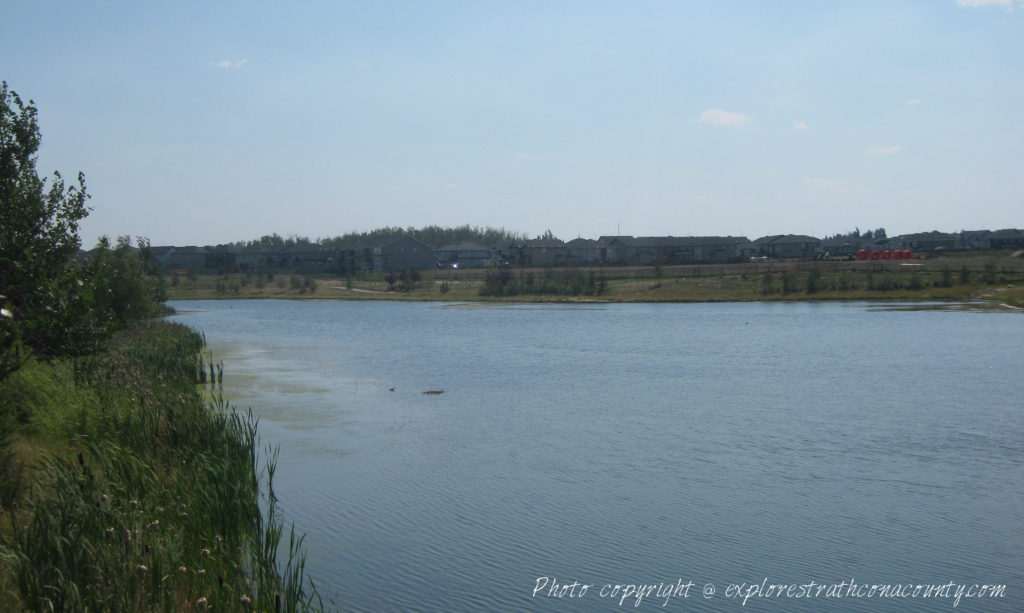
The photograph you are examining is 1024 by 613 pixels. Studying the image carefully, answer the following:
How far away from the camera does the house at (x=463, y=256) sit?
132500mm

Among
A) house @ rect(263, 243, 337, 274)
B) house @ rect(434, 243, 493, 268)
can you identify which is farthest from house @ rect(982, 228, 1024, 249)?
house @ rect(263, 243, 337, 274)

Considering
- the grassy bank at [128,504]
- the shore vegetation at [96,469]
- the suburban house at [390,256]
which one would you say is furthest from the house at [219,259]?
the grassy bank at [128,504]

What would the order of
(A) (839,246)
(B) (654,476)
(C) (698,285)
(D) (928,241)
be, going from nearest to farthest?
(B) (654,476) → (C) (698,285) → (D) (928,241) → (A) (839,246)

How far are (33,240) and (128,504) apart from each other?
7.33 metres

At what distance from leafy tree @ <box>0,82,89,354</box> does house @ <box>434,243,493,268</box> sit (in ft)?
377

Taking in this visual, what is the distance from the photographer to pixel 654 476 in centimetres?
1627

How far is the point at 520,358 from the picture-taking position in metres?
35.3

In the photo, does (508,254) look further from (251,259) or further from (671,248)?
(251,259)

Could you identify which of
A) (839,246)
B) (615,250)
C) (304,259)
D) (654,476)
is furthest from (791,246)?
(654,476)

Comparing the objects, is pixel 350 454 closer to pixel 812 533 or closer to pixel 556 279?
pixel 812 533

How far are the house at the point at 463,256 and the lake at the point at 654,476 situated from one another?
9655 centimetres

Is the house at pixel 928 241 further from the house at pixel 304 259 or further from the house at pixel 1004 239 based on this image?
the house at pixel 304 259

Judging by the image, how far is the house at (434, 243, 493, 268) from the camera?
13250 cm

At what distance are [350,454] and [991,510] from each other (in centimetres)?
1215
